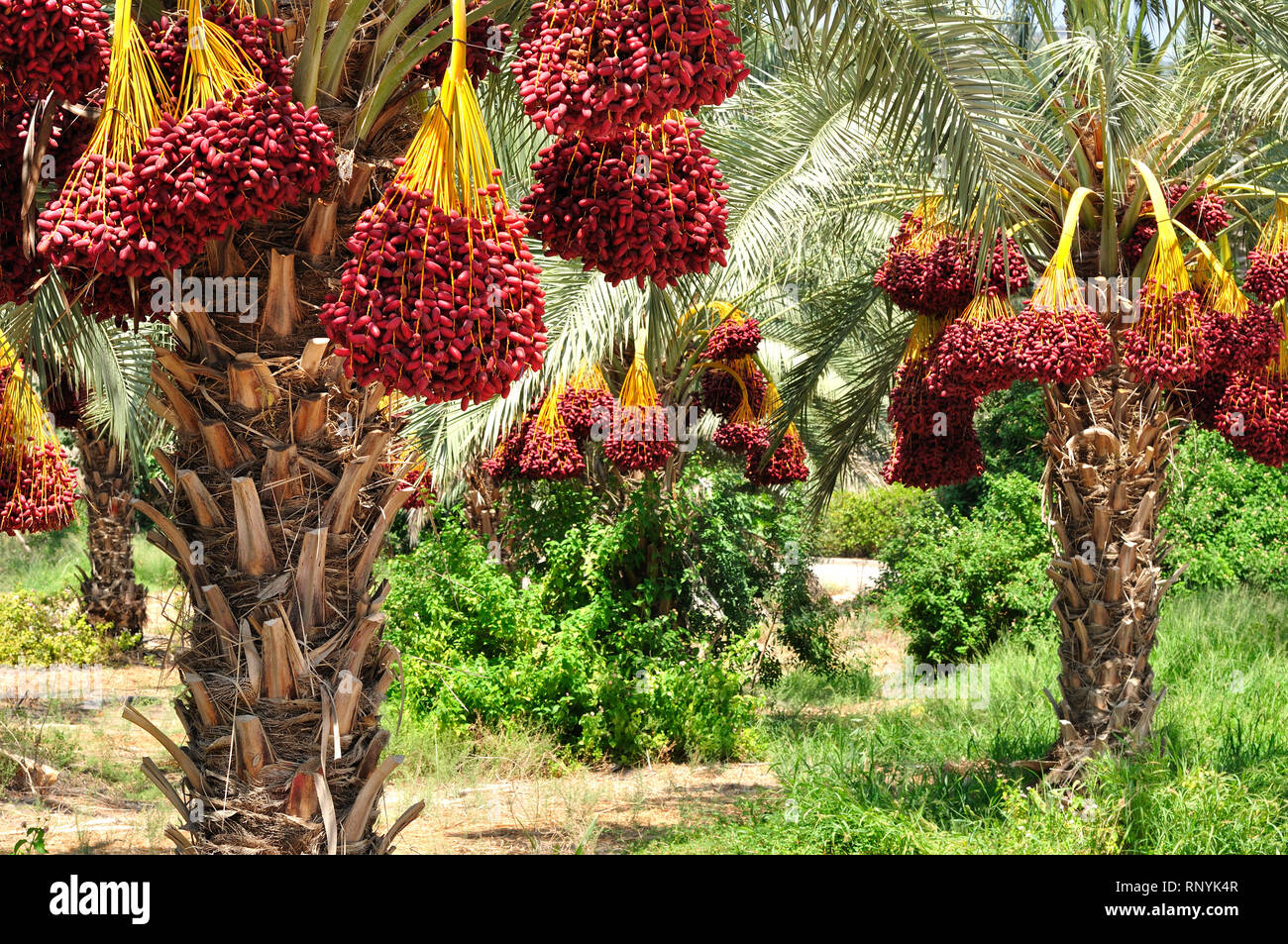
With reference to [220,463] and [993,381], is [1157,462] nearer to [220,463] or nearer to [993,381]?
[993,381]

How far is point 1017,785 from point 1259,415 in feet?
7.43

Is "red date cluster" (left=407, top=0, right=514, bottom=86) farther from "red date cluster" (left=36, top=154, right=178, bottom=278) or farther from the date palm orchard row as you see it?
"red date cluster" (left=36, top=154, right=178, bottom=278)

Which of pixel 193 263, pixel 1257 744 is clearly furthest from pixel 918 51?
pixel 1257 744

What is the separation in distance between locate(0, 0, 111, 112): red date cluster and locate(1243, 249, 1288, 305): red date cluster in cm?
507

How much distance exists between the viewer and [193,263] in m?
2.98

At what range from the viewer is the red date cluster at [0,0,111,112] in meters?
2.17

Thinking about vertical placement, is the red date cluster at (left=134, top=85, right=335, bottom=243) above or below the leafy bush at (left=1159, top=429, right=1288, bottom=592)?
above

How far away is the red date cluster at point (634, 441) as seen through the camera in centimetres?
823

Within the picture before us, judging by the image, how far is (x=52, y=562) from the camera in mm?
21094

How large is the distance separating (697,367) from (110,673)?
725 centimetres

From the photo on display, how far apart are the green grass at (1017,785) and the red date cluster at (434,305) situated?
13.1ft
